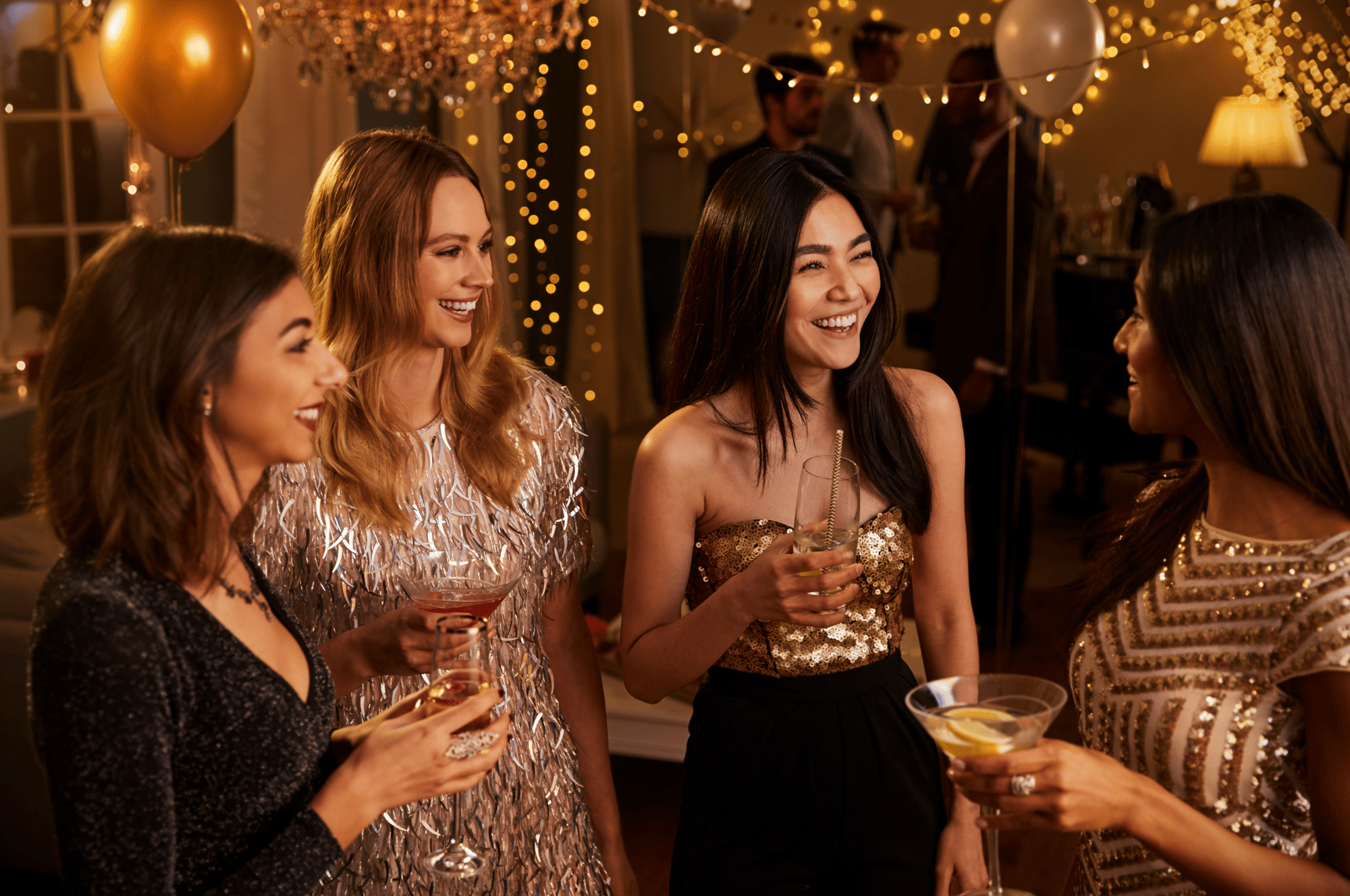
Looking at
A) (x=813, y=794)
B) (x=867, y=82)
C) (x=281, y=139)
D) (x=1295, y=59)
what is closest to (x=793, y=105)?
(x=867, y=82)

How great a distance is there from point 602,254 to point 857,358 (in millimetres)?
4876

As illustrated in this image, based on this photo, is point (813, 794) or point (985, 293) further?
point (985, 293)

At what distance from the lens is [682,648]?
65.3 inches

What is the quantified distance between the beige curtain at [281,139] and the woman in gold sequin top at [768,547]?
3.53 metres

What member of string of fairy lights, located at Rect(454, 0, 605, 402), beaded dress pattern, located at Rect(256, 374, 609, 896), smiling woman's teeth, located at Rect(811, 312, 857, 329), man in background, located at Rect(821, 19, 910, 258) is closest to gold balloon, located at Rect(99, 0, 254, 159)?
beaded dress pattern, located at Rect(256, 374, 609, 896)

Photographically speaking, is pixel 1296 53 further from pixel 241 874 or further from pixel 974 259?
pixel 241 874

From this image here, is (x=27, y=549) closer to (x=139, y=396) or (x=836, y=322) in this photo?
(x=139, y=396)

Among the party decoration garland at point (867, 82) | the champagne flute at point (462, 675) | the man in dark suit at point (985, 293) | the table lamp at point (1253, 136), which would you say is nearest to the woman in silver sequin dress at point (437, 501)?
the champagne flute at point (462, 675)

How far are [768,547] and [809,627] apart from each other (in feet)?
0.56

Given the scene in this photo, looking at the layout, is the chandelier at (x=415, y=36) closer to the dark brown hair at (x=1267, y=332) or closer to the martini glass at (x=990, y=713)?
the dark brown hair at (x=1267, y=332)

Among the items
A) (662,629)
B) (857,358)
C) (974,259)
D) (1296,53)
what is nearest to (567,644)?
(662,629)

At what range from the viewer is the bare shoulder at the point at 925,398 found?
188 centimetres

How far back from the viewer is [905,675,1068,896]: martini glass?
117 cm

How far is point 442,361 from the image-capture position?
6.18 feet
